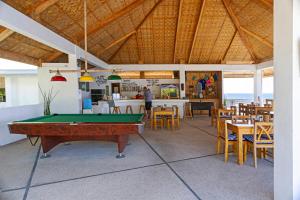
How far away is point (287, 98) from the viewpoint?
2.31m

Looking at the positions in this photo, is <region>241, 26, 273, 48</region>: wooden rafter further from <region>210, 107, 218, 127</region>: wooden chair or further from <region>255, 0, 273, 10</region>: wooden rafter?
<region>210, 107, 218, 127</region>: wooden chair

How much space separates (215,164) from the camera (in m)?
3.94

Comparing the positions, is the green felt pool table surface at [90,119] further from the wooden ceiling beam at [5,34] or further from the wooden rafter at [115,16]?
the wooden rafter at [115,16]

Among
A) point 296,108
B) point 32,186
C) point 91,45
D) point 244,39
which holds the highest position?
point 244,39

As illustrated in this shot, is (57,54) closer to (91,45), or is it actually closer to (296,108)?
(91,45)

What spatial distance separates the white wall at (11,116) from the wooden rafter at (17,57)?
5.16 ft

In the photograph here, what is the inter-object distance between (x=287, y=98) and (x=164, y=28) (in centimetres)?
789

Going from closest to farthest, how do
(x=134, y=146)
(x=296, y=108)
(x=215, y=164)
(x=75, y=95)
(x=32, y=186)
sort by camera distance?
(x=296, y=108), (x=32, y=186), (x=215, y=164), (x=134, y=146), (x=75, y=95)

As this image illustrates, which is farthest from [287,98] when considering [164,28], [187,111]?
[187,111]

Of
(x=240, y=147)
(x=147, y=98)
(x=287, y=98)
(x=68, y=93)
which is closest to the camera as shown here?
(x=287, y=98)

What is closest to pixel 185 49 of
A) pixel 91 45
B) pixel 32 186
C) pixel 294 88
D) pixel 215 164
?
pixel 91 45

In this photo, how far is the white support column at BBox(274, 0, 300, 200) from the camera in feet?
7.38

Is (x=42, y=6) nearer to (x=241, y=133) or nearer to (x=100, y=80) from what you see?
(x=241, y=133)

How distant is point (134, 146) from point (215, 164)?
2.35 m
